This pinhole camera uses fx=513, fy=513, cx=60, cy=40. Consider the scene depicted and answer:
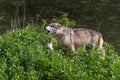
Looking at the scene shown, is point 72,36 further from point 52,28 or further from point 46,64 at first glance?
point 46,64

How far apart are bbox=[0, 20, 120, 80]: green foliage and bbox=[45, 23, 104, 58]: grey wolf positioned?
101 cm

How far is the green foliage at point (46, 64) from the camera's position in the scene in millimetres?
10547

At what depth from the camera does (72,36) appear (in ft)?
44.2

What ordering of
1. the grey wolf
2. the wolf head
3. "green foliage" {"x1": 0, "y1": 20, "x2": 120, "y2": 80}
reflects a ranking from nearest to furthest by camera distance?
"green foliage" {"x1": 0, "y1": 20, "x2": 120, "y2": 80}
the wolf head
the grey wolf

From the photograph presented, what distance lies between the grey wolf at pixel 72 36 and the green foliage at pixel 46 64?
1.01 metres

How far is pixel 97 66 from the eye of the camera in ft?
37.6

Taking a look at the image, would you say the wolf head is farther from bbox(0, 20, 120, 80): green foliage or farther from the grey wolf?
bbox(0, 20, 120, 80): green foliage

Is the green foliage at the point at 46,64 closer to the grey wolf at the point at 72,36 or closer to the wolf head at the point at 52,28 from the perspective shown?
the wolf head at the point at 52,28

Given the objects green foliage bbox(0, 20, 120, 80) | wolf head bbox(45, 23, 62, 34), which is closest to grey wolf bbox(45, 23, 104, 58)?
wolf head bbox(45, 23, 62, 34)

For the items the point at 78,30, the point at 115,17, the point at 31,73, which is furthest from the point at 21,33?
the point at 115,17

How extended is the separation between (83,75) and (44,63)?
93cm

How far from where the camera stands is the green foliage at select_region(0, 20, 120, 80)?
34.6 feet

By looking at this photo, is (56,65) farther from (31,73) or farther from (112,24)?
(112,24)

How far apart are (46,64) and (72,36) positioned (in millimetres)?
2540
